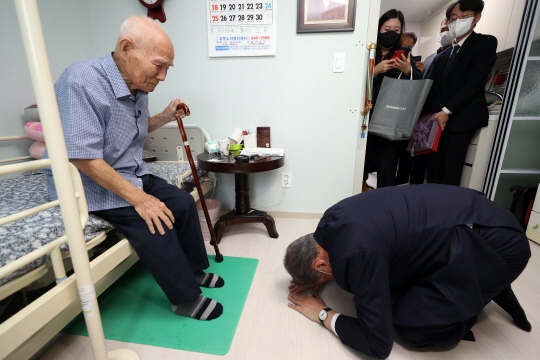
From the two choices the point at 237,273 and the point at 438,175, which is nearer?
the point at 237,273

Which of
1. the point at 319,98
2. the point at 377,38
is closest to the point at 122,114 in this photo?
the point at 319,98

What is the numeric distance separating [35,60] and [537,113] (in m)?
2.75

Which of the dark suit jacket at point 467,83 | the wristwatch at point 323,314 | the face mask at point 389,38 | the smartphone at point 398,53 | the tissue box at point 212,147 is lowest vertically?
the wristwatch at point 323,314

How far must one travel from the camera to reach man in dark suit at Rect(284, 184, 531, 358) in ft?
2.43

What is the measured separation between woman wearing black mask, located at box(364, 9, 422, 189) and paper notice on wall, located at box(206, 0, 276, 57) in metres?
0.76

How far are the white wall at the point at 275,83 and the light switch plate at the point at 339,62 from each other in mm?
29

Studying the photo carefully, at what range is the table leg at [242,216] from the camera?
66.4 inches

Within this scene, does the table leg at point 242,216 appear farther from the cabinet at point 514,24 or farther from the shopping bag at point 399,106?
the cabinet at point 514,24

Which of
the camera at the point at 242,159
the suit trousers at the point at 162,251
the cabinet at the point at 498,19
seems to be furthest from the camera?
the cabinet at the point at 498,19

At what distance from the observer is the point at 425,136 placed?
1.84 metres

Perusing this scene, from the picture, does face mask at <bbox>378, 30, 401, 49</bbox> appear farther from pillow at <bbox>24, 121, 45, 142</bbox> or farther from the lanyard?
pillow at <bbox>24, 121, 45, 142</bbox>

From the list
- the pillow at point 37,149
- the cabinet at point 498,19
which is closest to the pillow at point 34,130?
the pillow at point 37,149

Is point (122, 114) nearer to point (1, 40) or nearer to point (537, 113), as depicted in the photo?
point (1, 40)

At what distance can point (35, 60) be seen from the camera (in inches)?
20.2
